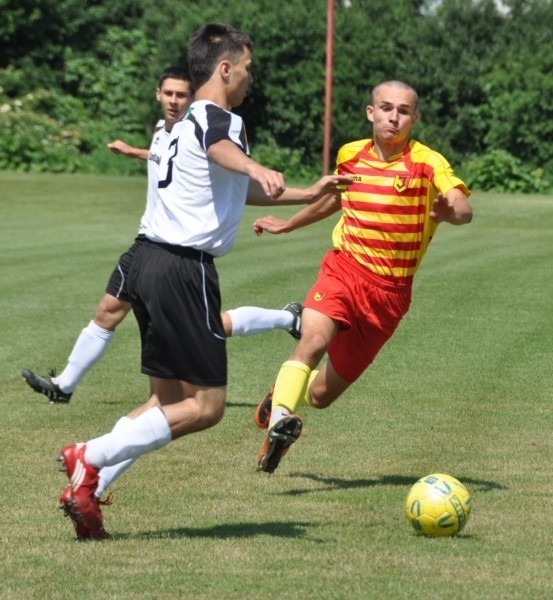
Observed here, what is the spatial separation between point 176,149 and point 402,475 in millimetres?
2456

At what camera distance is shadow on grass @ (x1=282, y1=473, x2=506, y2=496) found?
7287 millimetres

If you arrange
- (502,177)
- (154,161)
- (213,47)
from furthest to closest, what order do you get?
1. (502,177)
2. (154,161)
3. (213,47)

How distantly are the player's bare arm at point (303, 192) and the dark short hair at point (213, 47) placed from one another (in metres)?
0.62

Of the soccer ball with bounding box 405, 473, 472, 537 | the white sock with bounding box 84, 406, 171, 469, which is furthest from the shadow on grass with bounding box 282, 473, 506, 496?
the white sock with bounding box 84, 406, 171, 469

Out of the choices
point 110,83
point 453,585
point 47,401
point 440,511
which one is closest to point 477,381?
point 47,401

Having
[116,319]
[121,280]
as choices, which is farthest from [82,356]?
[121,280]

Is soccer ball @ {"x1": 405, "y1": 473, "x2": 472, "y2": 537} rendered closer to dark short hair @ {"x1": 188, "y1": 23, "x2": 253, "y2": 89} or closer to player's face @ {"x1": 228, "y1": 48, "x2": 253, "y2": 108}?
player's face @ {"x1": 228, "y1": 48, "x2": 253, "y2": 108}

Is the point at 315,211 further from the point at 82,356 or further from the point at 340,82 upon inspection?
the point at 340,82

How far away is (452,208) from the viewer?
282 inches

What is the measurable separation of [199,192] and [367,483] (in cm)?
216

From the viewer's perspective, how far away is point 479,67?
141ft

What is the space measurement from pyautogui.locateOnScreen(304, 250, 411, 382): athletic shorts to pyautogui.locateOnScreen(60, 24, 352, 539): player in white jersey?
1.58 m

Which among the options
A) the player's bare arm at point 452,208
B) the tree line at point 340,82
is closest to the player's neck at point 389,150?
the player's bare arm at point 452,208

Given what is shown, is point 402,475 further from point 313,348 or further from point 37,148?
point 37,148
